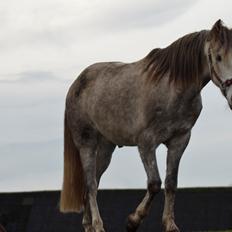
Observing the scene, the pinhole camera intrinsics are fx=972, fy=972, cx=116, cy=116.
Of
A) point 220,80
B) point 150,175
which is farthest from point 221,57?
point 150,175

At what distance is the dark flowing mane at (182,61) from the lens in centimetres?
1072

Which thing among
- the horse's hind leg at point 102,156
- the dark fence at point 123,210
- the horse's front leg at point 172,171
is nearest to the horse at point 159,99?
the horse's front leg at point 172,171

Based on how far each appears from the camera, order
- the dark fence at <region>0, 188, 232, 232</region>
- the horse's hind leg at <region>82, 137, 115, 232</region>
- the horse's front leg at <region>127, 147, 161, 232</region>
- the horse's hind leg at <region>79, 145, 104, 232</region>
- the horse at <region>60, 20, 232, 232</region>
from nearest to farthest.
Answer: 1. the horse at <region>60, 20, 232, 232</region>
2. the horse's front leg at <region>127, 147, 161, 232</region>
3. the horse's hind leg at <region>79, 145, 104, 232</region>
4. the horse's hind leg at <region>82, 137, 115, 232</region>
5. the dark fence at <region>0, 188, 232, 232</region>

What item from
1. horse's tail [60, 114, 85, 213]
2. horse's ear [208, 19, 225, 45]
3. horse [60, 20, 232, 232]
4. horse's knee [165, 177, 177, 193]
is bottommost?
horse's tail [60, 114, 85, 213]

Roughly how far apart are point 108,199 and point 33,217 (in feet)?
3.65

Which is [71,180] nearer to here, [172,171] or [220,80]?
Result: [172,171]

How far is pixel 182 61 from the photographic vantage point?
1080 cm

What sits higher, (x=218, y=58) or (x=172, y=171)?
(x=218, y=58)

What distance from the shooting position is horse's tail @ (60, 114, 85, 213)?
41.4 ft

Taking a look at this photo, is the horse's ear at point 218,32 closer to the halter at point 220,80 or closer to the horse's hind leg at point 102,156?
the halter at point 220,80

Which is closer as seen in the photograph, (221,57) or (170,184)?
(221,57)

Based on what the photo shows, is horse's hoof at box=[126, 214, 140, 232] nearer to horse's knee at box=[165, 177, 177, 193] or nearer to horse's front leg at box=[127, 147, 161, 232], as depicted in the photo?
horse's front leg at box=[127, 147, 161, 232]

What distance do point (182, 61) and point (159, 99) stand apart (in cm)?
50

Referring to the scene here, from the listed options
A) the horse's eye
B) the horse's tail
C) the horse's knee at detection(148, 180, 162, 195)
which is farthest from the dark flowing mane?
the horse's tail
